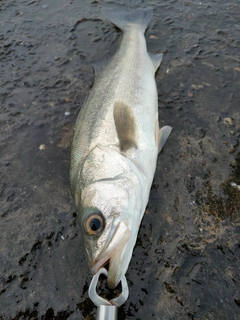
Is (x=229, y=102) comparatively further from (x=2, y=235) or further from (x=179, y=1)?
(x=2, y=235)

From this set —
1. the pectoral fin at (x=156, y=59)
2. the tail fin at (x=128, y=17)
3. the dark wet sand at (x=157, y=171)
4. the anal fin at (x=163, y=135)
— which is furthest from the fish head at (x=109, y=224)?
the tail fin at (x=128, y=17)

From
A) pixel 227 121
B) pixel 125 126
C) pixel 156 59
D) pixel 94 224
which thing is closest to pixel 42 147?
pixel 125 126

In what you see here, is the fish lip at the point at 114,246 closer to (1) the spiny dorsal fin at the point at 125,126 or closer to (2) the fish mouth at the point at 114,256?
(2) the fish mouth at the point at 114,256

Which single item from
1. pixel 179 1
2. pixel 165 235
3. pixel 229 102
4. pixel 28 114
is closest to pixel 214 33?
pixel 179 1

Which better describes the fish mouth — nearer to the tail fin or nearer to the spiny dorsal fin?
the spiny dorsal fin

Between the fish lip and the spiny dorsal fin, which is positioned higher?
the spiny dorsal fin

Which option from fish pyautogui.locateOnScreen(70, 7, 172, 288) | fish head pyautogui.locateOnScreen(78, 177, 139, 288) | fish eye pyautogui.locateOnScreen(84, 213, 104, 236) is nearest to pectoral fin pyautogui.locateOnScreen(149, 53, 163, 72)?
fish pyautogui.locateOnScreen(70, 7, 172, 288)
